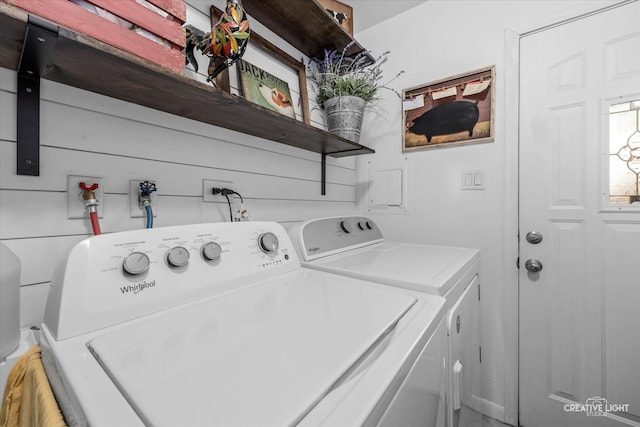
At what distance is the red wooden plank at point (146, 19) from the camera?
0.64 metres

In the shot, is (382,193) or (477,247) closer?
(477,247)

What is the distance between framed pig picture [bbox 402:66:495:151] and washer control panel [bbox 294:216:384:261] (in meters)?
0.68

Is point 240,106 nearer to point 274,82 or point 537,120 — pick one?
point 274,82

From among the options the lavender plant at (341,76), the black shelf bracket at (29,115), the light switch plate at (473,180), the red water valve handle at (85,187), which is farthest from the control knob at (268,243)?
the light switch plate at (473,180)

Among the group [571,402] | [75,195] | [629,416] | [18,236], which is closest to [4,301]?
[18,236]

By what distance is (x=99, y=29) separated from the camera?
62 cm

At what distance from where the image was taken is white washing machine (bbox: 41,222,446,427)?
0.36 m

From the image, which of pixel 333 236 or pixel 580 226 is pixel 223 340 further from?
pixel 580 226

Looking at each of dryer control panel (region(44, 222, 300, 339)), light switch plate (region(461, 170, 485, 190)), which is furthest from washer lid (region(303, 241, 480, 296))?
light switch plate (region(461, 170, 485, 190))

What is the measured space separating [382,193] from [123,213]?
1538 millimetres

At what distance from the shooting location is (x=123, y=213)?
874 millimetres

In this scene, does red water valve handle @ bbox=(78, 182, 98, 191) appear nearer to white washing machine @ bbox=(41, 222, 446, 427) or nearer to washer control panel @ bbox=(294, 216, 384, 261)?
white washing machine @ bbox=(41, 222, 446, 427)

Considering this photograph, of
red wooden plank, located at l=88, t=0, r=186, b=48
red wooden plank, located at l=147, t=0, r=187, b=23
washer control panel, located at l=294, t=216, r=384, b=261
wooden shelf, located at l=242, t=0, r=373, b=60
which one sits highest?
wooden shelf, located at l=242, t=0, r=373, b=60

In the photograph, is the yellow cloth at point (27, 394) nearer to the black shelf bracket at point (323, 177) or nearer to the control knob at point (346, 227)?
the control knob at point (346, 227)
